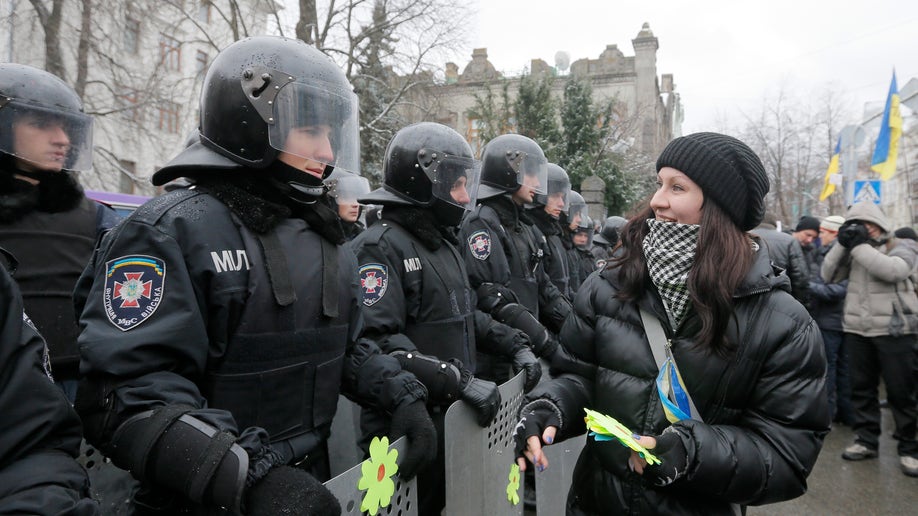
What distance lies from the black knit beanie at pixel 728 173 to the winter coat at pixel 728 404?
0.16 meters

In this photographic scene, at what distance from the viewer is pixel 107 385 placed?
1.40 meters

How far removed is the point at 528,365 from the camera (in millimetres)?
3279

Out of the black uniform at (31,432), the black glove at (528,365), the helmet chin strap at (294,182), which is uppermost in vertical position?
the helmet chin strap at (294,182)

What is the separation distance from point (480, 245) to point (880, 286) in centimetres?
388

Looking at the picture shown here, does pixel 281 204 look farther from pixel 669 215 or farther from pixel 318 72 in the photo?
pixel 669 215

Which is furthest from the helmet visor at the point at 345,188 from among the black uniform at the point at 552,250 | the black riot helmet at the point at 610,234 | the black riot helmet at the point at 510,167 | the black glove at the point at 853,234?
the black riot helmet at the point at 610,234

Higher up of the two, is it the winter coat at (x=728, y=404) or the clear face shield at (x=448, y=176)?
the clear face shield at (x=448, y=176)

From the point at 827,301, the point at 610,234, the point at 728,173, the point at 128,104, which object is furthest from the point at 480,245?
the point at 128,104

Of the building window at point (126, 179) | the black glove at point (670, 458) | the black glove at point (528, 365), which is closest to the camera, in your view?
the black glove at point (670, 458)

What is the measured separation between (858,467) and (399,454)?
5180mm

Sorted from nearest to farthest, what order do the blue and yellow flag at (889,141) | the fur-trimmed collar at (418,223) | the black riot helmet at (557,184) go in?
the fur-trimmed collar at (418,223), the black riot helmet at (557,184), the blue and yellow flag at (889,141)

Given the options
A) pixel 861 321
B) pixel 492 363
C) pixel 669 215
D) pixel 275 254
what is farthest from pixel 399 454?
pixel 861 321

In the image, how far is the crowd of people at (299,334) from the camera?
1349mm

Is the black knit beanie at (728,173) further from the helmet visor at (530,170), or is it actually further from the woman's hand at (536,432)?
the helmet visor at (530,170)
